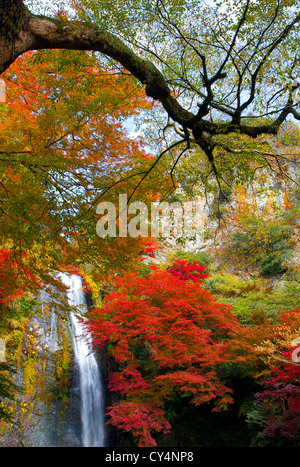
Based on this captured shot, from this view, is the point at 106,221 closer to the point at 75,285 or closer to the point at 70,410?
the point at 70,410

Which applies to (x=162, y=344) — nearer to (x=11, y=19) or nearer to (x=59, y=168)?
(x=59, y=168)

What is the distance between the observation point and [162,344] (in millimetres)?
5242

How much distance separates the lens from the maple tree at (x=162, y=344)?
5.03m

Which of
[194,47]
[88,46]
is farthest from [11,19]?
[194,47]

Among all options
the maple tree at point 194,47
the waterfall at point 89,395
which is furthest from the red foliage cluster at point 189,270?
the maple tree at point 194,47

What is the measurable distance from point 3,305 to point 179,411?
4.28 m

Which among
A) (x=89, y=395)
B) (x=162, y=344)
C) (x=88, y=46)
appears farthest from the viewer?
(x=89, y=395)

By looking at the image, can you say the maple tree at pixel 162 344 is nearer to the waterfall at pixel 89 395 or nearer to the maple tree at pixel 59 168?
the waterfall at pixel 89 395

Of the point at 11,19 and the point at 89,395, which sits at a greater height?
the point at 11,19

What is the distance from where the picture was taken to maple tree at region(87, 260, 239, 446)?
16.5 ft

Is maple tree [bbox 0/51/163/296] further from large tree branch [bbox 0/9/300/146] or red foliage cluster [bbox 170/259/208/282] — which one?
red foliage cluster [bbox 170/259/208/282]

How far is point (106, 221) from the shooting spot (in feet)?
11.3
